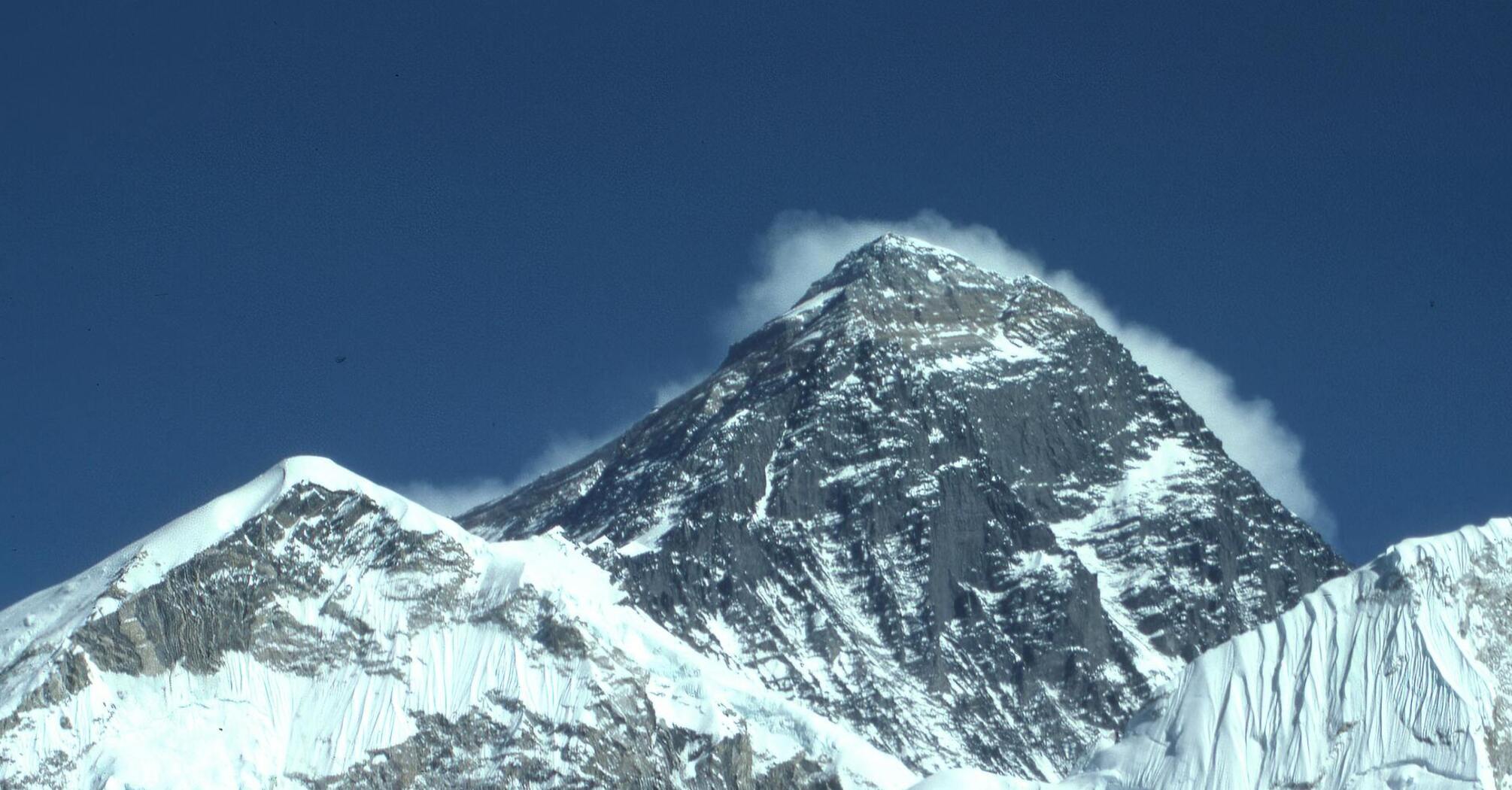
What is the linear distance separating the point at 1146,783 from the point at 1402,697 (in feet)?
60.2

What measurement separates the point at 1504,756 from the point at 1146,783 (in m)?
23.9

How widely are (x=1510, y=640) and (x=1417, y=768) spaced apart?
13.2 m

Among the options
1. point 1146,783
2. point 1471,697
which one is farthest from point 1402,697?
point 1146,783

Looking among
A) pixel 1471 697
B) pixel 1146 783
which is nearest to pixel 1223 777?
pixel 1146 783

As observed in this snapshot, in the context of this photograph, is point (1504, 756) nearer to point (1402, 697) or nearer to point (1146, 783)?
point (1402, 697)

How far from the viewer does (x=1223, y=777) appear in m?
200

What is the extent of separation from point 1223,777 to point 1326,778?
682 cm

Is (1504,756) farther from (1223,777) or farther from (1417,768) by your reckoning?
(1223,777)

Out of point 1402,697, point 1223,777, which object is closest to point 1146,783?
point 1223,777

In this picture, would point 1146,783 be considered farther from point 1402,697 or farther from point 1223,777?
point 1402,697

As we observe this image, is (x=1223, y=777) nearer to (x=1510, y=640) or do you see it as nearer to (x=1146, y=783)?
(x=1146, y=783)

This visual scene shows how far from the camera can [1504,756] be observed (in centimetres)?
19162

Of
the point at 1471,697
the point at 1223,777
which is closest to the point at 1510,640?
the point at 1471,697

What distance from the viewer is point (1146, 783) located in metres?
200
